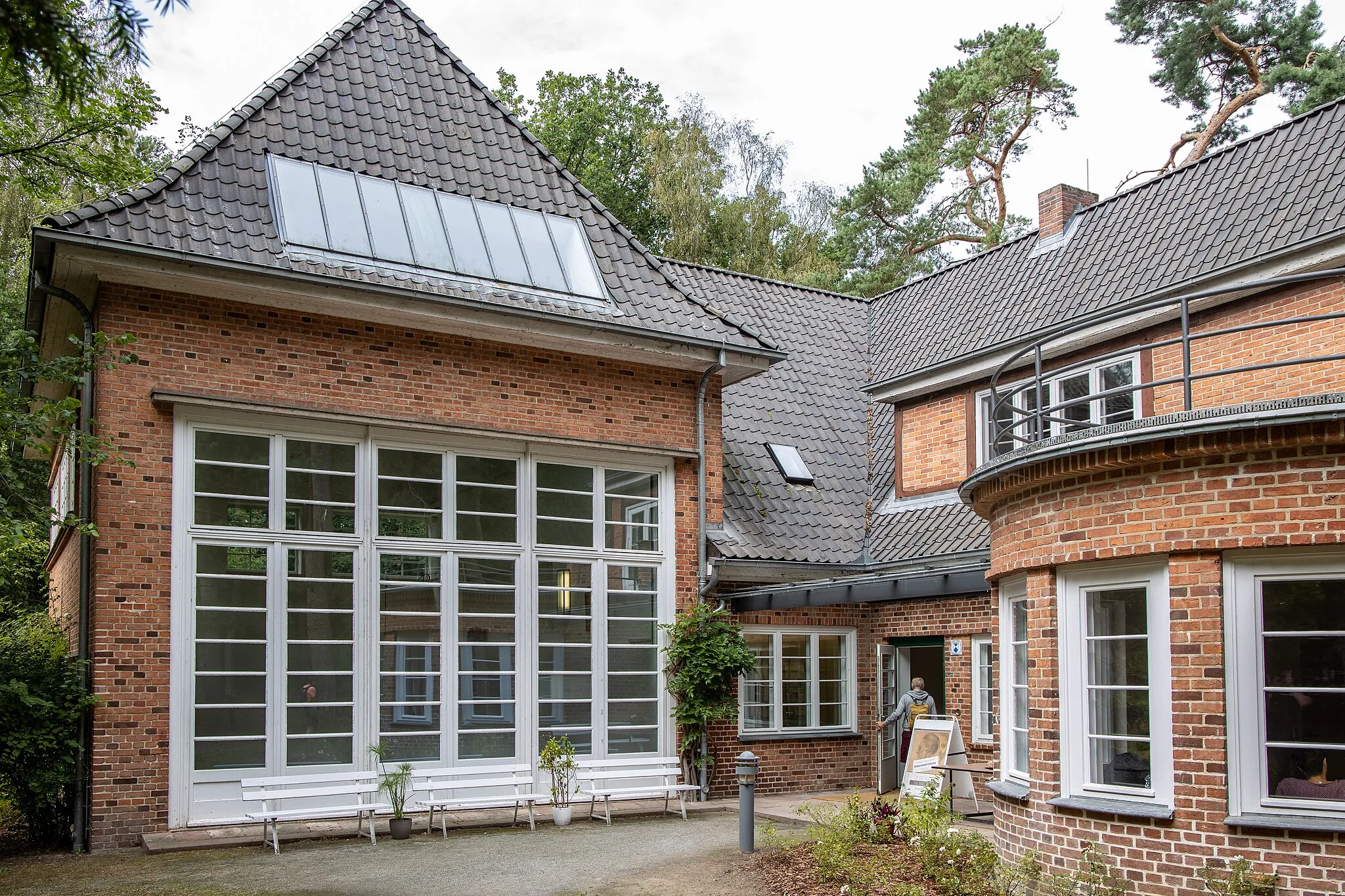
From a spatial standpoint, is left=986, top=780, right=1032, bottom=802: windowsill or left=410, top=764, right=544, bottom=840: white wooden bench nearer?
left=986, top=780, right=1032, bottom=802: windowsill

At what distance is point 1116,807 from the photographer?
26.1 feet

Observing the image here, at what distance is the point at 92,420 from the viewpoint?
445 inches

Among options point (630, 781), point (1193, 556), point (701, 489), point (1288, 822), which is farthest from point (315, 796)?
point (1288, 822)

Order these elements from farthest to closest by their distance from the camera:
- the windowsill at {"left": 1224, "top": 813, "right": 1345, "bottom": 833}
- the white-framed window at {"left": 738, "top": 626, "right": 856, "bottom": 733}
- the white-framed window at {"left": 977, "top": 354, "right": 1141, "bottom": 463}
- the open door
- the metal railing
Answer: the open door
the white-framed window at {"left": 738, "top": 626, "right": 856, "bottom": 733}
the white-framed window at {"left": 977, "top": 354, "right": 1141, "bottom": 463}
the metal railing
the windowsill at {"left": 1224, "top": 813, "right": 1345, "bottom": 833}

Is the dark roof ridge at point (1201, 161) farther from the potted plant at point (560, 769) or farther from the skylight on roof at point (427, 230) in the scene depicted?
the potted plant at point (560, 769)

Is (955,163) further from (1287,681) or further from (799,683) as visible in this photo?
(1287,681)

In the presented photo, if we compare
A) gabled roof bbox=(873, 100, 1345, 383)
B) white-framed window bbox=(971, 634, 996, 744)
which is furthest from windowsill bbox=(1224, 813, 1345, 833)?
white-framed window bbox=(971, 634, 996, 744)

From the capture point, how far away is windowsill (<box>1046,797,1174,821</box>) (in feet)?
25.3

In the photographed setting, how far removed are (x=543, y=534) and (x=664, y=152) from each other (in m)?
22.8

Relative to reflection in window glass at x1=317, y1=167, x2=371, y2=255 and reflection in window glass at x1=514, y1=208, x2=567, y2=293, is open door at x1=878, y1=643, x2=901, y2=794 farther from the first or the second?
reflection in window glass at x1=317, y1=167, x2=371, y2=255

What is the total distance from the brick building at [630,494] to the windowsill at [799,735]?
0.22 feet

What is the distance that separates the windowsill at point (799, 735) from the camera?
15.2 m

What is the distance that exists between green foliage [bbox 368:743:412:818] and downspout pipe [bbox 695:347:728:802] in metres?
3.93

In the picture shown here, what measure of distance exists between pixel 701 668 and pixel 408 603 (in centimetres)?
355
